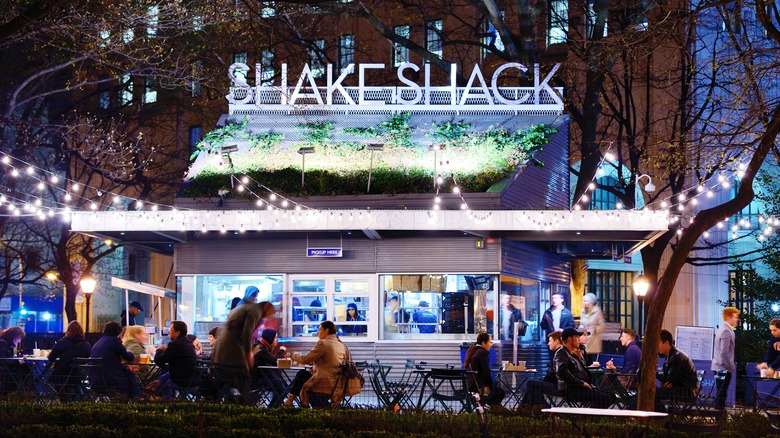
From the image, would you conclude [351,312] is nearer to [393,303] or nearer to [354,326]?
[354,326]

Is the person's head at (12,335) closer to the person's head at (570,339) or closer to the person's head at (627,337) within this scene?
the person's head at (570,339)

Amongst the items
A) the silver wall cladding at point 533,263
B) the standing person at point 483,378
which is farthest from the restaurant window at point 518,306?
the standing person at point 483,378

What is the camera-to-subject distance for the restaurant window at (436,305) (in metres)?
23.5

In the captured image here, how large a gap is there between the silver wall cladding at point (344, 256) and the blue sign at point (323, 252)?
0.42 ft

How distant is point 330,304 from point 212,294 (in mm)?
2600

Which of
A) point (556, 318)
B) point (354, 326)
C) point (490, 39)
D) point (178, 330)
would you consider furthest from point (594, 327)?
point (490, 39)

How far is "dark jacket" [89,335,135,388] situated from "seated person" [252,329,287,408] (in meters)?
1.87

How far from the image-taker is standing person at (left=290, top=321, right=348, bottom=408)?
15852 mm

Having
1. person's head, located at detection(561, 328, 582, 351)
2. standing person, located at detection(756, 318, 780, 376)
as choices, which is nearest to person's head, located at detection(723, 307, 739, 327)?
standing person, located at detection(756, 318, 780, 376)

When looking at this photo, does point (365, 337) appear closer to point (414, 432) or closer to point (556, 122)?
point (556, 122)

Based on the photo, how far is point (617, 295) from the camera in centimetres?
4266

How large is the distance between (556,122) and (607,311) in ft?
55.6

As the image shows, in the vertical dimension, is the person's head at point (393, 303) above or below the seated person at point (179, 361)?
above

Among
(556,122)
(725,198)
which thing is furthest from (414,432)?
(725,198)
